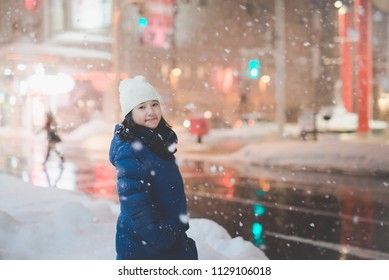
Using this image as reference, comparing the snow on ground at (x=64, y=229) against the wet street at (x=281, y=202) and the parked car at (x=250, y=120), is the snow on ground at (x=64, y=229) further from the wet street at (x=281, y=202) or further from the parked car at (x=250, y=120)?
the parked car at (x=250, y=120)

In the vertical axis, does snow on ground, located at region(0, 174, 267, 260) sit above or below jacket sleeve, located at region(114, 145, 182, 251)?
below

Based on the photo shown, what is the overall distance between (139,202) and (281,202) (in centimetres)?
641

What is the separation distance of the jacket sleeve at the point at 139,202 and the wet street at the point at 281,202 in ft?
10.1

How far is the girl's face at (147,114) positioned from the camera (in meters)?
3.12

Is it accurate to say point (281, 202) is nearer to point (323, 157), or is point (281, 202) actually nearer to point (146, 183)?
point (323, 157)

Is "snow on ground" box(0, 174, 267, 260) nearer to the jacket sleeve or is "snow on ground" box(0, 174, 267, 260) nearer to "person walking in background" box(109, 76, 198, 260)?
"person walking in background" box(109, 76, 198, 260)

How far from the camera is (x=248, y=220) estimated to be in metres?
7.49

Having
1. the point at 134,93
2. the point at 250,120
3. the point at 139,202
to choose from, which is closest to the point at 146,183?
the point at 139,202

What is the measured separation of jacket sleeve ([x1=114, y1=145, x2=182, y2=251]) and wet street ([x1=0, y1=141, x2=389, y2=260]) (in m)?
A: 3.07

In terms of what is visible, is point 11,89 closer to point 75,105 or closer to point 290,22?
point 75,105

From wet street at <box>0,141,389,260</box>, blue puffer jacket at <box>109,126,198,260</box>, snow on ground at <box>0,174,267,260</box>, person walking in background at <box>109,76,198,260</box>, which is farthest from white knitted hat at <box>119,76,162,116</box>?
wet street at <box>0,141,389,260</box>

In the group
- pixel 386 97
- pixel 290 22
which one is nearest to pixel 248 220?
pixel 386 97

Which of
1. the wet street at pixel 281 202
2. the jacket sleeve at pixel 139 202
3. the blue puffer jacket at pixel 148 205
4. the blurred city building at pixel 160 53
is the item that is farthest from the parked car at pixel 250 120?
the jacket sleeve at pixel 139 202

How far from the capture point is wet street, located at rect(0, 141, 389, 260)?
6234mm
